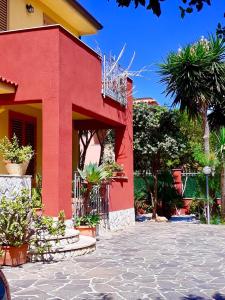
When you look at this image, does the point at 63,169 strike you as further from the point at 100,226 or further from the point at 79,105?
the point at 100,226

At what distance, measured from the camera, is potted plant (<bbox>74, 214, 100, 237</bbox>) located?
40.3ft

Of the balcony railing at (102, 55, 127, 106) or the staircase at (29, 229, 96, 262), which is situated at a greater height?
the balcony railing at (102, 55, 127, 106)

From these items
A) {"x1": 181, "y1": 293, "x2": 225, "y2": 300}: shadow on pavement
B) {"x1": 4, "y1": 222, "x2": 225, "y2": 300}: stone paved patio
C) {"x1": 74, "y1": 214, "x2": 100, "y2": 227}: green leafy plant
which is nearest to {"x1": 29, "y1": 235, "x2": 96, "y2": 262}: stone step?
{"x1": 4, "y1": 222, "x2": 225, "y2": 300}: stone paved patio

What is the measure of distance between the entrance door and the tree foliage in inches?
378

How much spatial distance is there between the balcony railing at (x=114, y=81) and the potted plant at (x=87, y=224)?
4056 millimetres

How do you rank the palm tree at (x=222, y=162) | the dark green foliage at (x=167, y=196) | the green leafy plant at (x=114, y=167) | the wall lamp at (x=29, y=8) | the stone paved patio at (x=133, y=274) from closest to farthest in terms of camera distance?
the stone paved patio at (x=133, y=274)
the wall lamp at (x=29, y=8)
the green leafy plant at (x=114, y=167)
the palm tree at (x=222, y=162)
the dark green foliage at (x=167, y=196)

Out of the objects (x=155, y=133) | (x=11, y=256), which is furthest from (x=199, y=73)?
(x=11, y=256)

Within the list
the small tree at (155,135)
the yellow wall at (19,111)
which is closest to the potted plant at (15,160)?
the yellow wall at (19,111)

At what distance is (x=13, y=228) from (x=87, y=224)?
4.10m

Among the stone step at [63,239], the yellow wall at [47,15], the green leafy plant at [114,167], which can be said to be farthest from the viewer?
the green leafy plant at [114,167]

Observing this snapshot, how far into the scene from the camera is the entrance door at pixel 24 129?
43.3ft

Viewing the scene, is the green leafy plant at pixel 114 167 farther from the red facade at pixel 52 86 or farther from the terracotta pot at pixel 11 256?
the terracotta pot at pixel 11 256

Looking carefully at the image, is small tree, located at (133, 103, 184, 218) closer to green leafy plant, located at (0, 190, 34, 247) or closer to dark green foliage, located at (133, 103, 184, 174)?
dark green foliage, located at (133, 103, 184, 174)

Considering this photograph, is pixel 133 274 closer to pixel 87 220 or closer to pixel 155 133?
pixel 87 220
